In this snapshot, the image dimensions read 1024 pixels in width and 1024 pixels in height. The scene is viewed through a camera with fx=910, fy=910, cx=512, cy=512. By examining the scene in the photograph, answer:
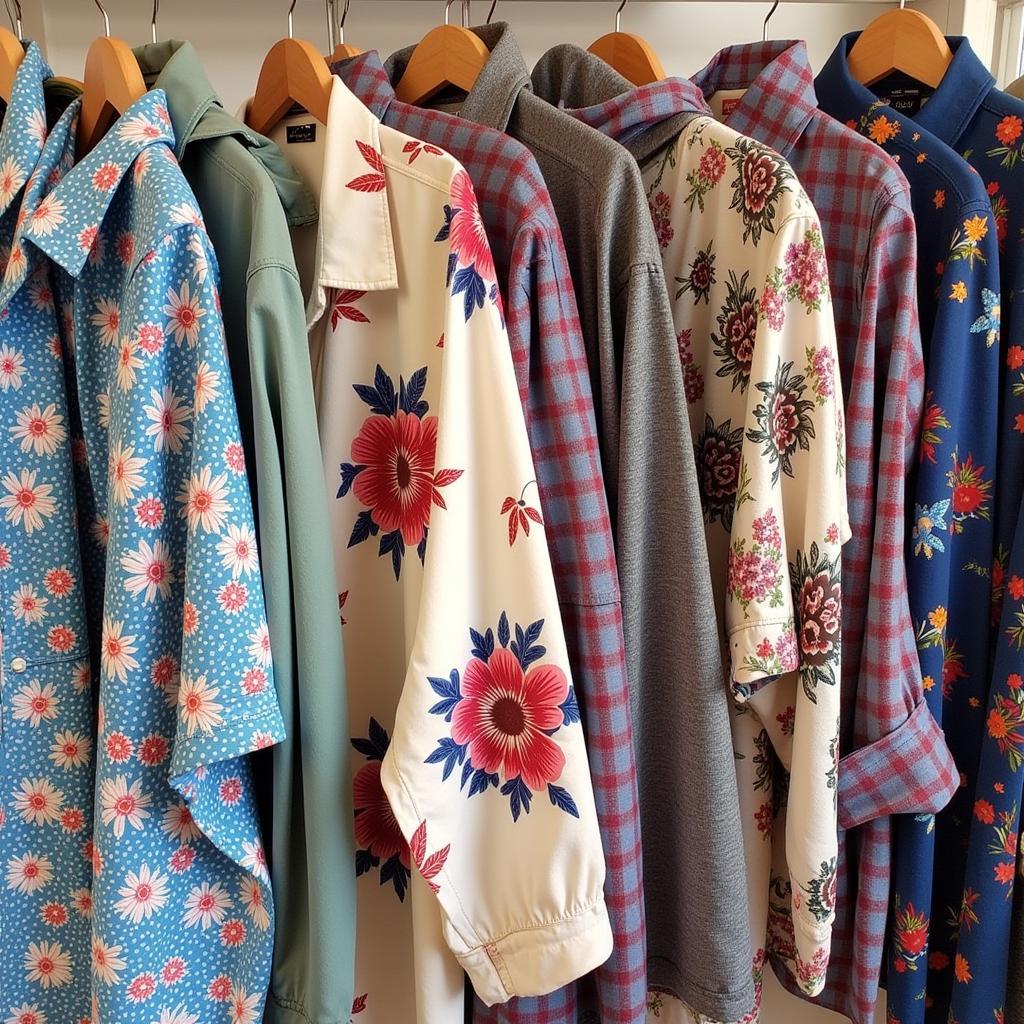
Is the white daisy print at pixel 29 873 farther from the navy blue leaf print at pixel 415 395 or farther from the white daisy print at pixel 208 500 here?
the navy blue leaf print at pixel 415 395

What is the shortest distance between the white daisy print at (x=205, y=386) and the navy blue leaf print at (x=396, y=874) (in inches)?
16.1

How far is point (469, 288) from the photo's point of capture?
63cm

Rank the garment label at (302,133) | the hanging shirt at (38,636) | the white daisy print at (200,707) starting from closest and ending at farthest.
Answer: the white daisy print at (200,707), the hanging shirt at (38,636), the garment label at (302,133)

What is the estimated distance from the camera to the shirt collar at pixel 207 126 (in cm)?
71

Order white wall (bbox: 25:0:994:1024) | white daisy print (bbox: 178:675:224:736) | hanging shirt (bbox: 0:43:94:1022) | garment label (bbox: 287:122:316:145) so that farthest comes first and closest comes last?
white wall (bbox: 25:0:994:1024) < garment label (bbox: 287:122:316:145) < hanging shirt (bbox: 0:43:94:1022) < white daisy print (bbox: 178:675:224:736)

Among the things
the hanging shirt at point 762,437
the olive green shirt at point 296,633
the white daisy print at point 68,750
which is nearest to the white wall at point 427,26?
the hanging shirt at point 762,437

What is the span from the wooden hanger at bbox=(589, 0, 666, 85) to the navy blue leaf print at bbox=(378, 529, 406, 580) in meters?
0.50

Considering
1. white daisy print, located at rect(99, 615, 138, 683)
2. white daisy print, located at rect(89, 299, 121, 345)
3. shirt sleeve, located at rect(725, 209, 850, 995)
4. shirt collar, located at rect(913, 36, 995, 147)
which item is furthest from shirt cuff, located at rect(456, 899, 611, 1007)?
shirt collar, located at rect(913, 36, 995, 147)

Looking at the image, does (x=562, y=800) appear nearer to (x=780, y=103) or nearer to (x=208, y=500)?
(x=208, y=500)

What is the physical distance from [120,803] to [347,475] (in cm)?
29

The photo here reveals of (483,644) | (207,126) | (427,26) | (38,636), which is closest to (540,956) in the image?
(483,644)

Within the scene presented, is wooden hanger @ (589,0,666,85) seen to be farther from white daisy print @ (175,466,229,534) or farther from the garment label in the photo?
white daisy print @ (175,466,229,534)

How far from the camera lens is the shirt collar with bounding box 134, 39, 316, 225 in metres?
0.71

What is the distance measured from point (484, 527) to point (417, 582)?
7 cm
